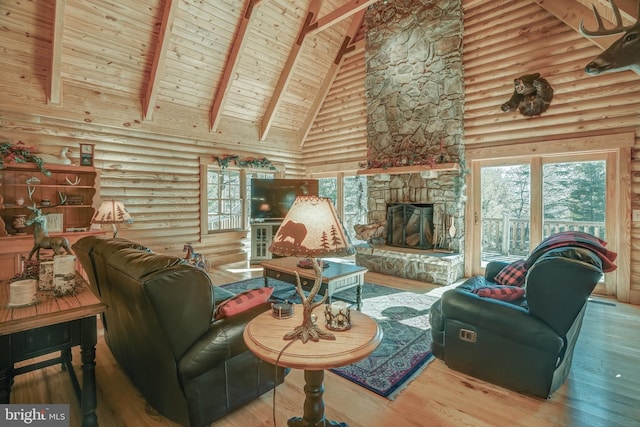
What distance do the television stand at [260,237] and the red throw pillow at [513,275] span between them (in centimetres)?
422

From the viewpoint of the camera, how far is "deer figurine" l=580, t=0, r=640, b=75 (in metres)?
2.75

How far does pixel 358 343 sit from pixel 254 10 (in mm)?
5362

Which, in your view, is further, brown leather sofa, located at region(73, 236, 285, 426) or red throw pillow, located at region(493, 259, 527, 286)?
red throw pillow, located at region(493, 259, 527, 286)

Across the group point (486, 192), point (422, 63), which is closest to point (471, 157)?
point (486, 192)

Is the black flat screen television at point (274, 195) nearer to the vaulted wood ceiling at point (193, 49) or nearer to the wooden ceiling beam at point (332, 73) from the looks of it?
the vaulted wood ceiling at point (193, 49)

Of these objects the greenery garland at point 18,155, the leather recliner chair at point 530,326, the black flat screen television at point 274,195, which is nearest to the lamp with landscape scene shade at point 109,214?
the greenery garland at point 18,155

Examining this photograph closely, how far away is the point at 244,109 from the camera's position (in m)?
6.66

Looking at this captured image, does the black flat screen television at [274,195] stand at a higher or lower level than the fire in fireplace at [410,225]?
higher

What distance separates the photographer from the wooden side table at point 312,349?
1.32 meters

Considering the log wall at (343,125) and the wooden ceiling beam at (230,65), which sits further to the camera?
the log wall at (343,125)

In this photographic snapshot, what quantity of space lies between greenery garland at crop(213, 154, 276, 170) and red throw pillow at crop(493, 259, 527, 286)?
5.17 meters

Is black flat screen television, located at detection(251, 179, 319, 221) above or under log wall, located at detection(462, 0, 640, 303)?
under

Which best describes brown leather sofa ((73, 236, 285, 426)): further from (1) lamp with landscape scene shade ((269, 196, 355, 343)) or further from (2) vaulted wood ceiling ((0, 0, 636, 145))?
(2) vaulted wood ceiling ((0, 0, 636, 145))

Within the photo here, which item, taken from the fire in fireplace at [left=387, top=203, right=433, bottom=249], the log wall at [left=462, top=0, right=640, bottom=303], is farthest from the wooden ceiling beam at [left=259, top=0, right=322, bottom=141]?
the fire in fireplace at [left=387, top=203, right=433, bottom=249]
